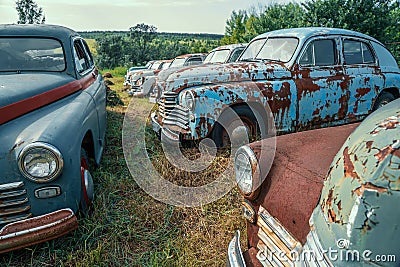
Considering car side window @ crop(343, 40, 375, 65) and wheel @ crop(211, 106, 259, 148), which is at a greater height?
car side window @ crop(343, 40, 375, 65)

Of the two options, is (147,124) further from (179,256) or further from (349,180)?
(349,180)

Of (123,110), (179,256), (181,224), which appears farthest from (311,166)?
(123,110)

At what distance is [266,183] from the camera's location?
5.74 feet

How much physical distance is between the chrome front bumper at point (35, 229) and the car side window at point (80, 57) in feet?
7.29

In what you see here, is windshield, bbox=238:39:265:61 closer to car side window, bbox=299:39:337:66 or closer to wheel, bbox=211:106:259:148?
car side window, bbox=299:39:337:66

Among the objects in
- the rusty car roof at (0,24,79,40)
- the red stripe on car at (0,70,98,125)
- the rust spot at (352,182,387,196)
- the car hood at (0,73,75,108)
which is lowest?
the red stripe on car at (0,70,98,125)

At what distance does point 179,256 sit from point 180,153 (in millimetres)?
1855

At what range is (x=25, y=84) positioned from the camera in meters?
2.97

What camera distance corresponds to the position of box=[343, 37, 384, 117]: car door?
464 cm

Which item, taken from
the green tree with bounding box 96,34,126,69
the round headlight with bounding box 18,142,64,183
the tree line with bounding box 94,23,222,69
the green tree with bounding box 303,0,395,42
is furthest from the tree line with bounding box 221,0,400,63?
the green tree with bounding box 96,34,126,69

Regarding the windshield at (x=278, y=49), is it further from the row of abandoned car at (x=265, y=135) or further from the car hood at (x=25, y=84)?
the car hood at (x=25, y=84)

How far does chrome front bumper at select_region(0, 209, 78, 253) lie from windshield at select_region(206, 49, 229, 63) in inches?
245
